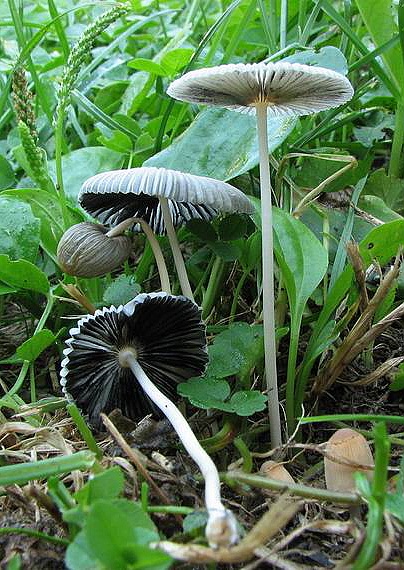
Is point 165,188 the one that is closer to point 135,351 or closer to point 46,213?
point 135,351

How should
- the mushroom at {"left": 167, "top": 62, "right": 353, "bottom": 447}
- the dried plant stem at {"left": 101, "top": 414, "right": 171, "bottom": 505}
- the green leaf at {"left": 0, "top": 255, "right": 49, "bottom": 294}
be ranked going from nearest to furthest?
1. the dried plant stem at {"left": 101, "top": 414, "right": 171, "bottom": 505}
2. the mushroom at {"left": 167, "top": 62, "right": 353, "bottom": 447}
3. the green leaf at {"left": 0, "top": 255, "right": 49, "bottom": 294}

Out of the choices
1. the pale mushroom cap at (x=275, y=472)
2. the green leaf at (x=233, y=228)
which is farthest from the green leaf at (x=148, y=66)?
the pale mushroom cap at (x=275, y=472)

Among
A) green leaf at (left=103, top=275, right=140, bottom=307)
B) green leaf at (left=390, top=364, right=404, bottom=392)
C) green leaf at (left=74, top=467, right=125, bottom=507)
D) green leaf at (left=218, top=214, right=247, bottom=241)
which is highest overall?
green leaf at (left=218, top=214, right=247, bottom=241)

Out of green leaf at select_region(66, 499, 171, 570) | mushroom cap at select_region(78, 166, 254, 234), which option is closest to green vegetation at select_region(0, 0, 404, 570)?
green leaf at select_region(66, 499, 171, 570)

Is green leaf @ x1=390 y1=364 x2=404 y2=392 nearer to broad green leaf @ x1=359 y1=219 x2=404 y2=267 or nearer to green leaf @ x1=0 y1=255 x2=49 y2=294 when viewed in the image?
broad green leaf @ x1=359 y1=219 x2=404 y2=267

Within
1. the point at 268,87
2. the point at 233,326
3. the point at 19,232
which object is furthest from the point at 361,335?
the point at 19,232

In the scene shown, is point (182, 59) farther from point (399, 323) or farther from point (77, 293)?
point (399, 323)

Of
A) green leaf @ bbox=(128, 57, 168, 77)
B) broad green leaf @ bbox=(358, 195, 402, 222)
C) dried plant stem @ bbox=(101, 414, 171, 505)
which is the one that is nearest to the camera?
dried plant stem @ bbox=(101, 414, 171, 505)

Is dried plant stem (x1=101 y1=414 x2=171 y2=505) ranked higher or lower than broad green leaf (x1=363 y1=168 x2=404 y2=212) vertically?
lower

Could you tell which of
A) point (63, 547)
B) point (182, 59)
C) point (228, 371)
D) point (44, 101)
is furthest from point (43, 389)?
point (182, 59)
